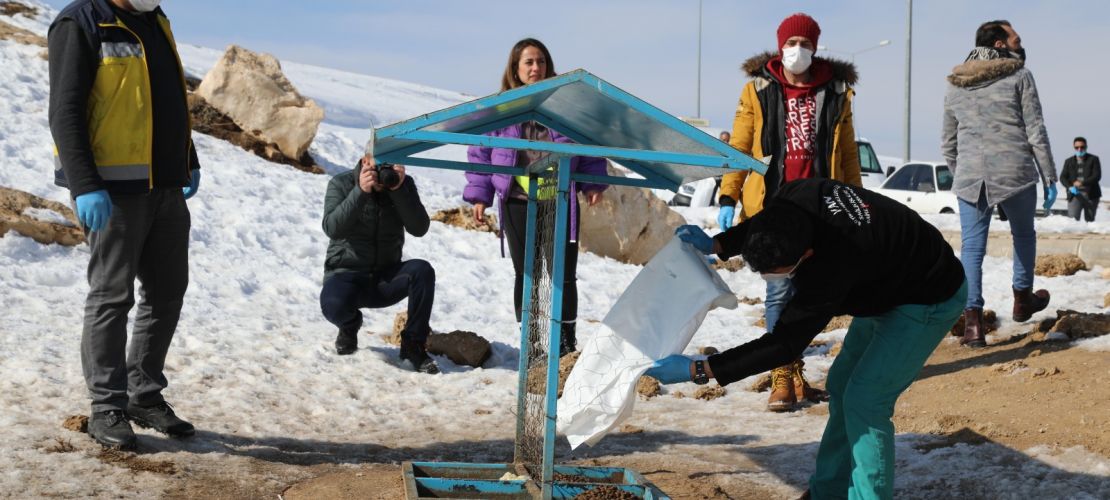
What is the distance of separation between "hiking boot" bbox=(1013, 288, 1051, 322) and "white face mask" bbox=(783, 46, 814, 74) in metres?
2.24

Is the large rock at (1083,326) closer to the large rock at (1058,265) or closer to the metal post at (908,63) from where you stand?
the large rock at (1058,265)

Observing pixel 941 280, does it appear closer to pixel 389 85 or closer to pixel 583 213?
pixel 583 213

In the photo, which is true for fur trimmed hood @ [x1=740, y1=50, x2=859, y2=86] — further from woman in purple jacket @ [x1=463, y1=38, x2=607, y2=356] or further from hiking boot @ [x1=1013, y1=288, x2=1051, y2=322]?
hiking boot @ [x1=1013, y1=288, x2=1051, y2=322]

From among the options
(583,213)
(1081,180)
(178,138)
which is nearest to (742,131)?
(178,138)

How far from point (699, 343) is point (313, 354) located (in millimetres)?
2518

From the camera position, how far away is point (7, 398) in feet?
14.8

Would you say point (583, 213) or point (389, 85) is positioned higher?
point (389, 85)

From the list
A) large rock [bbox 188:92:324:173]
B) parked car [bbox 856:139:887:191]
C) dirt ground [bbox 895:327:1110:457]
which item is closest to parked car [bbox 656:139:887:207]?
parked car [bbox 856:139:887:191]

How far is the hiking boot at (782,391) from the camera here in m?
5.21

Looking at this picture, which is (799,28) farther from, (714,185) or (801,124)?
(714,185)

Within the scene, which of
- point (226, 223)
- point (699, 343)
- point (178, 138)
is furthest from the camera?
point (226, 223)

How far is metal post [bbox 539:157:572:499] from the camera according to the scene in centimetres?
326

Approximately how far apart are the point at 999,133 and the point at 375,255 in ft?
11.3

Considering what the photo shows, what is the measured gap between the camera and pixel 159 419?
4270mm
